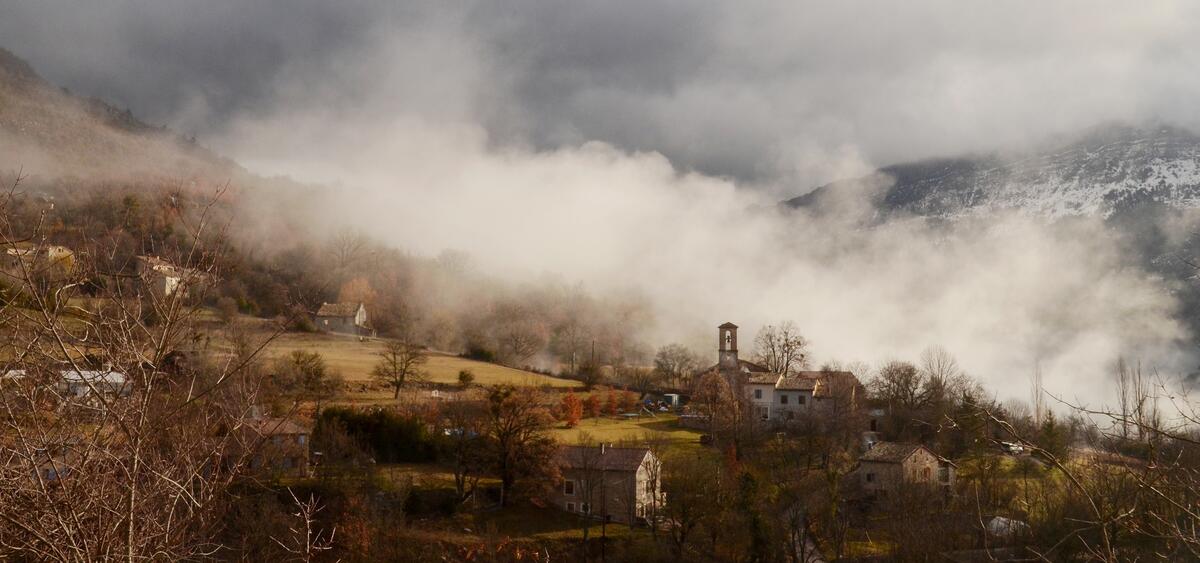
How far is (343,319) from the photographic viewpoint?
2608 inches

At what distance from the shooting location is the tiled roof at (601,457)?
33469 mm

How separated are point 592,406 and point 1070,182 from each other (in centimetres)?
8267

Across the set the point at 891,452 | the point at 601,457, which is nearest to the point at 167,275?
the point at 601,457

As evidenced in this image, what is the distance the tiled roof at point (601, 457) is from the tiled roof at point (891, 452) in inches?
427

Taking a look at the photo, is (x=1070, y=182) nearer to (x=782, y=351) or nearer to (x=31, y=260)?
(x=782, y=351)

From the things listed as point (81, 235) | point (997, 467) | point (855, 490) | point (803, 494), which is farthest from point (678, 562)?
point (81, 235)

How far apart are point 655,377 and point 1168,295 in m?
50.8

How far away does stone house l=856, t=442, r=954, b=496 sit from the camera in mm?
34688

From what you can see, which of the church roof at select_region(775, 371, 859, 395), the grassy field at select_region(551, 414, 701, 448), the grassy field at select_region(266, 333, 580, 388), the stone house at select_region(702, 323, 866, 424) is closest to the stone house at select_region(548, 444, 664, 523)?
the grassy field at select_region(551, 414, 701, 448)

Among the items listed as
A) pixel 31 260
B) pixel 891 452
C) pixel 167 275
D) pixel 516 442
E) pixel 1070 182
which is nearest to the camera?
pixel 31 260

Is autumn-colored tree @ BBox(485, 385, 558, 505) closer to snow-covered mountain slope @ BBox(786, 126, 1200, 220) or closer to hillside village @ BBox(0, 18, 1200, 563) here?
hillside village @ BBox(0, 18, 1200, 563)

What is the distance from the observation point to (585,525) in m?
30.5

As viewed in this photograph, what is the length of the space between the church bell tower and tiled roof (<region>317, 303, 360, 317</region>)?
31959 mm

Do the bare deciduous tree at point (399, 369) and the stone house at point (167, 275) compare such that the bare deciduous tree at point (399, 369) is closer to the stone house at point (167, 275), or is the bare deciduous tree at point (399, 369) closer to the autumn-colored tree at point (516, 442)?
the autumn-colored tree at point (516, 442)
